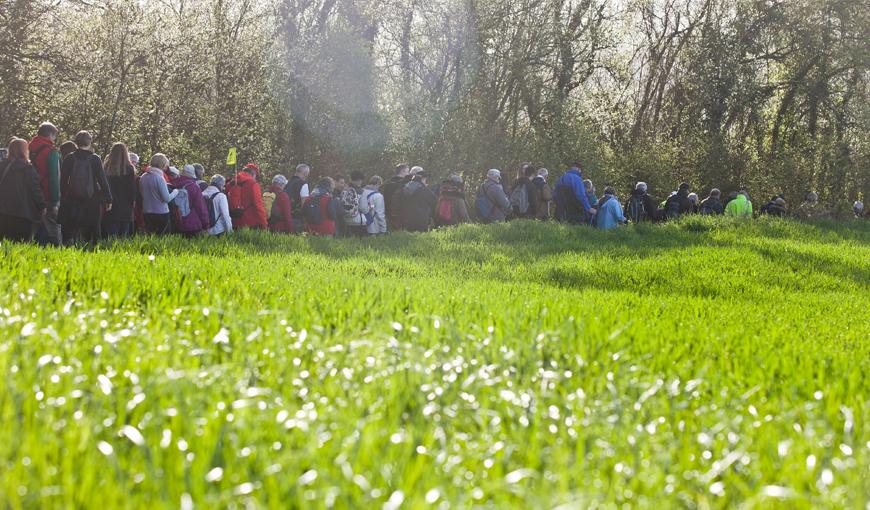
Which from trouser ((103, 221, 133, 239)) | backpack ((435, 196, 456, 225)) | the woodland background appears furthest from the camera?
the woodland background

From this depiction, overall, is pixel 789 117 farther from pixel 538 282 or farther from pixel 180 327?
pixel 180 327

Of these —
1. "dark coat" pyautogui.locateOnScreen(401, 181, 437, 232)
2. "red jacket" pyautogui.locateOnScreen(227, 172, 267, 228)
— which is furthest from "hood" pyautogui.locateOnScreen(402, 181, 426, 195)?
"red jacket" pyautogui.locateOnScreen(227, 172, 267, 228)

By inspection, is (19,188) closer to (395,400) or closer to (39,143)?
(39,143)

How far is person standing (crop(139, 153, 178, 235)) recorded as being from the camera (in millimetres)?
15109

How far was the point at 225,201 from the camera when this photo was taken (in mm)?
16609

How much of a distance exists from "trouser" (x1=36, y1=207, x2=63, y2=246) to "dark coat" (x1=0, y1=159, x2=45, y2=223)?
584mm

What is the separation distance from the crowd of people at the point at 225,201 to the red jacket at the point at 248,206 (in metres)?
0.02

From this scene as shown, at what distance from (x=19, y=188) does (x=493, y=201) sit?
1166 centimetres

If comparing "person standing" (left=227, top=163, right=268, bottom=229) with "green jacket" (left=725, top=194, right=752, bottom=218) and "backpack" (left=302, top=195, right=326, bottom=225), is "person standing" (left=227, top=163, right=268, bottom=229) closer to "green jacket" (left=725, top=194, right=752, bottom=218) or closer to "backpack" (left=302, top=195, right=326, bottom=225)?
"backpack" (left=302, top=195, right=326, bottom=225)

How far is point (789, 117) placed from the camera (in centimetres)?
3847

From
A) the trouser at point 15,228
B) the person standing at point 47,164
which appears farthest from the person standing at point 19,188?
the person standing at point 47,164

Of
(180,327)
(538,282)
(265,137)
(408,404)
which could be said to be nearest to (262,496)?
(408,404)

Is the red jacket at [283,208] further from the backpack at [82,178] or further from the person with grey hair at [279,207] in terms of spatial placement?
the backpack at [82,178]

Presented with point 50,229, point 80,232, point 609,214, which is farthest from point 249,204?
point 609,214
